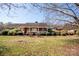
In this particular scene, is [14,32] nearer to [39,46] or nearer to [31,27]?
[31,27]

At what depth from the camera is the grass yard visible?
290 cm

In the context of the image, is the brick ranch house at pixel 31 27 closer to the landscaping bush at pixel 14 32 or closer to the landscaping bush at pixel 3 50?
the landscaping bush at pixel 14 32

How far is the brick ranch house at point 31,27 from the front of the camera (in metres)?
2.94

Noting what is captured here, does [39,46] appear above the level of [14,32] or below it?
below

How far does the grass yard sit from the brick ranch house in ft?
0.32

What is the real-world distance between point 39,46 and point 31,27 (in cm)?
32

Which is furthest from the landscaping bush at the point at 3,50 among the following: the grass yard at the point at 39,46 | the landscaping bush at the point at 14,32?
the landscaping bush at the point at 14,32

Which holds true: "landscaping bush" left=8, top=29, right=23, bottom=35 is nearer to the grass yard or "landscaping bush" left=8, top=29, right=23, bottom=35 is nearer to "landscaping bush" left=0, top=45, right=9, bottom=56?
the grass yard

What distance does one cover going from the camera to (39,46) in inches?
115

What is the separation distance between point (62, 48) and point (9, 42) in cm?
82

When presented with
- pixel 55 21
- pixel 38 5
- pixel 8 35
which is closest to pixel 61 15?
pixel 55 21

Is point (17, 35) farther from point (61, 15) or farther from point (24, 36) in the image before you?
point (61, 15)

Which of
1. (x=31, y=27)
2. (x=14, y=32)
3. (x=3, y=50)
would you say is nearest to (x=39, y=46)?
(x=31, y=27)

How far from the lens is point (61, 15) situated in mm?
2975
